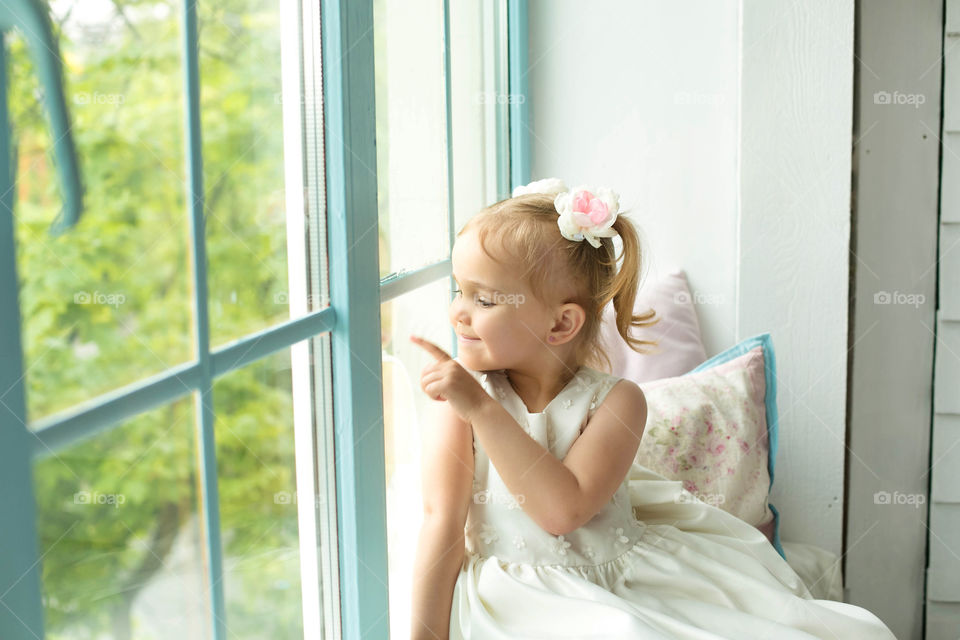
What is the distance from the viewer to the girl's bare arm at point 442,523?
1.22m

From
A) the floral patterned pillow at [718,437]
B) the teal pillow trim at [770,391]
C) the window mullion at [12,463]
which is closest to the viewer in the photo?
the window mullion at [12,463]

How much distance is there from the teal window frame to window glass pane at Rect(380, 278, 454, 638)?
0.06m

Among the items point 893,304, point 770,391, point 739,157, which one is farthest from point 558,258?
point 893,304

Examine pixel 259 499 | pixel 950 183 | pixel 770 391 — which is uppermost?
pixel 950 183

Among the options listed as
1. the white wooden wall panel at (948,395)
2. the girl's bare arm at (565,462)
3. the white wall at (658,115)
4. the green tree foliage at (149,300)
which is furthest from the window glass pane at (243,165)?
the white wooden wall panel at (948,395)

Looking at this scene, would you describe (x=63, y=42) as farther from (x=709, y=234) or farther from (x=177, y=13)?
(x=709, y=234)

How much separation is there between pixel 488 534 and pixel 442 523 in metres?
0.09

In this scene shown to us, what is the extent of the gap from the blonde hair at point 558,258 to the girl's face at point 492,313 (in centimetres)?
2

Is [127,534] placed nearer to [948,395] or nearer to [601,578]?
[601,578]

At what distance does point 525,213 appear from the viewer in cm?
127

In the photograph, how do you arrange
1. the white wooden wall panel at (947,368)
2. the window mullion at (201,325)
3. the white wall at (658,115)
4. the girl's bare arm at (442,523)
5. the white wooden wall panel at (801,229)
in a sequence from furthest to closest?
the white wooden wall panel at (947,368) < the white wall at (658,115) < the white wooden wall panel at (801,229) < the girl's bare arm at (442,523) < the window mullion at (201,325)

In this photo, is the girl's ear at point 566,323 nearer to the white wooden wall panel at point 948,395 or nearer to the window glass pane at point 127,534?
the window glass pane at point 127,534

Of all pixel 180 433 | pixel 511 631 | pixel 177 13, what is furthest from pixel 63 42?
pixel 511 631

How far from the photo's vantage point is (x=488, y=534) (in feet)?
4.22
